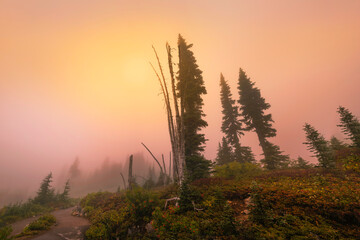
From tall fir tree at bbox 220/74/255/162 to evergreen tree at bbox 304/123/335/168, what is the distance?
34.5ft

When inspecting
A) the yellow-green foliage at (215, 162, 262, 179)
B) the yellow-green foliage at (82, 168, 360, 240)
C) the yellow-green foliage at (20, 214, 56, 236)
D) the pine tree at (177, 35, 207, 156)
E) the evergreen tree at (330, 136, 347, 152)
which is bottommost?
the yellow-green foliage at (20, 214, 56, 236)

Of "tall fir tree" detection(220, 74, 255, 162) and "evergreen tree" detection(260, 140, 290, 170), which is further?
"tall fir tree" detection(220, 74, 255, 162)

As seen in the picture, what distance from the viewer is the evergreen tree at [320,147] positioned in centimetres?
959

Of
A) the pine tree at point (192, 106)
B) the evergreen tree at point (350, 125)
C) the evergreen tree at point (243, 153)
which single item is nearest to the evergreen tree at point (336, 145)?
the evergreen tree at point (350, 125)

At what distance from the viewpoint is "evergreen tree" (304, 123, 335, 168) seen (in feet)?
31.4

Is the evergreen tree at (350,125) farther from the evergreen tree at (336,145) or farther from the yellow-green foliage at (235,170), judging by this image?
the yellow-green foliage at (235,170)

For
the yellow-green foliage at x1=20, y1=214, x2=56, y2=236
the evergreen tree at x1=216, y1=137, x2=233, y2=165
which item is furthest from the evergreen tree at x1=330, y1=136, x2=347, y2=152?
the yellow-green foliage at x1=20, y1=214, x2=56, y2=236

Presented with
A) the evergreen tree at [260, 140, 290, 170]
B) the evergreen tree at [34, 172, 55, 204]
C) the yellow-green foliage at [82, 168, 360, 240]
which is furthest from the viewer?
the evergreen tree at [34, 172, 55, 204]

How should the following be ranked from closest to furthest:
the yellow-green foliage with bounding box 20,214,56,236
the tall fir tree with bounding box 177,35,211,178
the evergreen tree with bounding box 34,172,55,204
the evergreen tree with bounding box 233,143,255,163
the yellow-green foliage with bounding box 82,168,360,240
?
the yellow-green foliage with bounding box 82,168,360,240
the yellow-green foliage with bounding box 20,214,56,236
the tall fir tree with bounding box 177,35,211,178
the evergreen tree with bounding box 233,143,255,163
the evergreen tree with bounding box 34,172,55,204

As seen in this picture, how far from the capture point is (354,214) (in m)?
3.86

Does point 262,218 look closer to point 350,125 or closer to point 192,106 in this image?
point 192,106

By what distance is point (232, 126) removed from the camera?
2292 centimetres

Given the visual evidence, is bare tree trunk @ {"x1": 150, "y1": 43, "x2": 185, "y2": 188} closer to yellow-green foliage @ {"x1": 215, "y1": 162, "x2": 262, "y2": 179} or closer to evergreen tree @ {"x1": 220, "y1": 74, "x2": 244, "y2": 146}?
yellow-green foliage @ {"x1": 215, "y1": 162, "x2": 262, "y2": 179}

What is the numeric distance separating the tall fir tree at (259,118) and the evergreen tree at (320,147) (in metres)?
4.84
